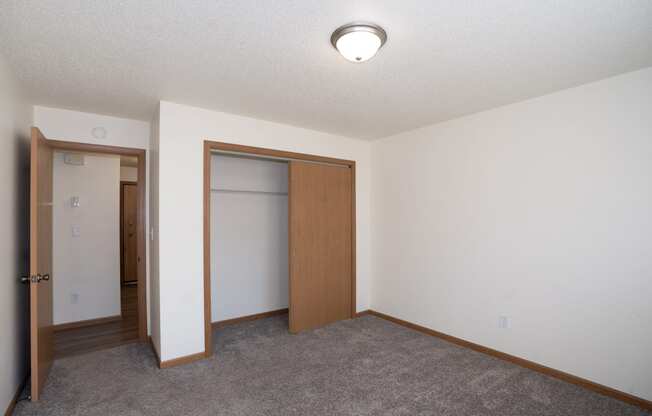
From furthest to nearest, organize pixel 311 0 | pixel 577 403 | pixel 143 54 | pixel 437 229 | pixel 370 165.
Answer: pixel 370 165
pixel 437 229
pixel 577 403
pixel 143 54
pixel 311 0

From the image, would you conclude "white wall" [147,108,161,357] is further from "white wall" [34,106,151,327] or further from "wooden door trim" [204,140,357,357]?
"wooden door trim" [204,140,357,357]

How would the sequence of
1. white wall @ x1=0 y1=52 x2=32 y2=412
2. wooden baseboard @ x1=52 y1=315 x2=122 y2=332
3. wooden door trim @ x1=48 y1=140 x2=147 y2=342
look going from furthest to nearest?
wooden baseboard @ x1=52 y1=315 x2=122 y2=332
wooden door trim @ x1=48 y1=140 x2=147 y2=342
white wall @ x1=0 y1=52 x2=32 y2=412

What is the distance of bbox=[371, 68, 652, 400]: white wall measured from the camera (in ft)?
8.14

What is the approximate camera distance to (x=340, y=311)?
4441 millimetres

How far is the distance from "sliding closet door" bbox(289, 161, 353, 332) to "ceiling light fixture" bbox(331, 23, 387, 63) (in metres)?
2.16

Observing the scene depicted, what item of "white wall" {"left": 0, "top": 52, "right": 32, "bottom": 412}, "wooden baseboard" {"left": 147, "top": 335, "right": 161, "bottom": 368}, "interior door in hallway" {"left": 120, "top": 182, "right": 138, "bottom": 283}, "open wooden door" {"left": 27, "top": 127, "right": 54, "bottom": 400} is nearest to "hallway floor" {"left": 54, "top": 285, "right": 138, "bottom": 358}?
"wooden baseboard" {"left": 147, "top": 335, "right": 161, "bottom": 368}

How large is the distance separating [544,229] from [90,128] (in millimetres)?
4335

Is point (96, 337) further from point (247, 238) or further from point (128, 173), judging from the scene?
point (128, 173)

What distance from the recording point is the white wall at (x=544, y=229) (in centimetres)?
248

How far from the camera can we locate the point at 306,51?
2146mm

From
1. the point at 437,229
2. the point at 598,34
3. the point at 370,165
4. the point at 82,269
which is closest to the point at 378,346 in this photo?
the point at 437,229

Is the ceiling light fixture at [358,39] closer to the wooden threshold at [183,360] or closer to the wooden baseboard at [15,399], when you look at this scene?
the wooden threshold at [183,360]

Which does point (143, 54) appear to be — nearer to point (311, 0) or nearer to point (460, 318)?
point (311, 0)

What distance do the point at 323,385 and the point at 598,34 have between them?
2982 mm
